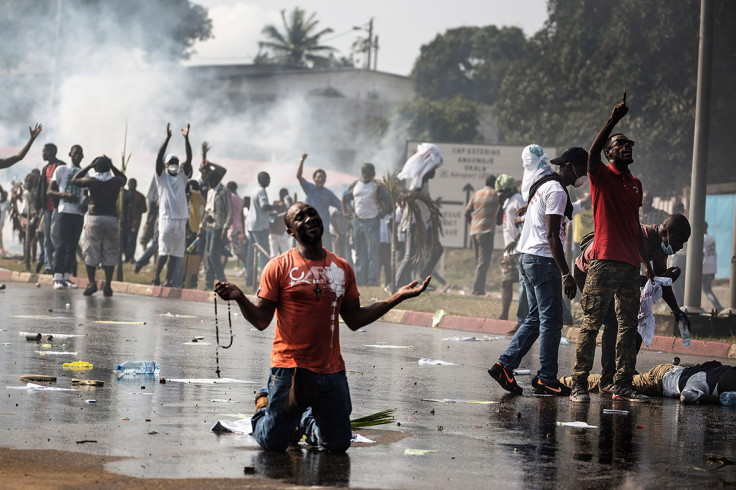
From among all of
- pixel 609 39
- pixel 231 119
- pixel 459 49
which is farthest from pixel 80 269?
pixel 459 49

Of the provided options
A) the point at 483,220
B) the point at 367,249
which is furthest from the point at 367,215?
the point at 483,220

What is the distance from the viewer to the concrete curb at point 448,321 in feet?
42.3

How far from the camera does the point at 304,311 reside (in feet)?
19.5

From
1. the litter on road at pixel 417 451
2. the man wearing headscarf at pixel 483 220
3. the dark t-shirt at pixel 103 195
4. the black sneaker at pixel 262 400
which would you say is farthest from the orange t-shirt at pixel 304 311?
the man wearing headscarf at pixel 483 220

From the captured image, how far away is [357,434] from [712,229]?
22.8 m

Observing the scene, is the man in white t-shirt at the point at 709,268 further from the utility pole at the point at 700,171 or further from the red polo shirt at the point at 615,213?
the red polo shirt at the point at 615,213

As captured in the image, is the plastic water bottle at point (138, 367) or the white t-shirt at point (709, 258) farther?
the white t-shirt at point (709, 258)

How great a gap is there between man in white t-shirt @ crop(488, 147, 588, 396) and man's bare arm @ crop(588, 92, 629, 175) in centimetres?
58

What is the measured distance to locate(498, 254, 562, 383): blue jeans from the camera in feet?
28.3

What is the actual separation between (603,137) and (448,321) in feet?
26.3

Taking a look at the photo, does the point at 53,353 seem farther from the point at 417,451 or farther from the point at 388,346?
the point at 417,451

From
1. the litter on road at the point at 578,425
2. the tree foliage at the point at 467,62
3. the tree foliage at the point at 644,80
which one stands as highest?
the tree foliage at the point at 467,62

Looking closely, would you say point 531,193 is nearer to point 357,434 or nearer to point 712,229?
point 357,434

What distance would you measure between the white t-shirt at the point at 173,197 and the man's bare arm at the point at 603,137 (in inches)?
416
